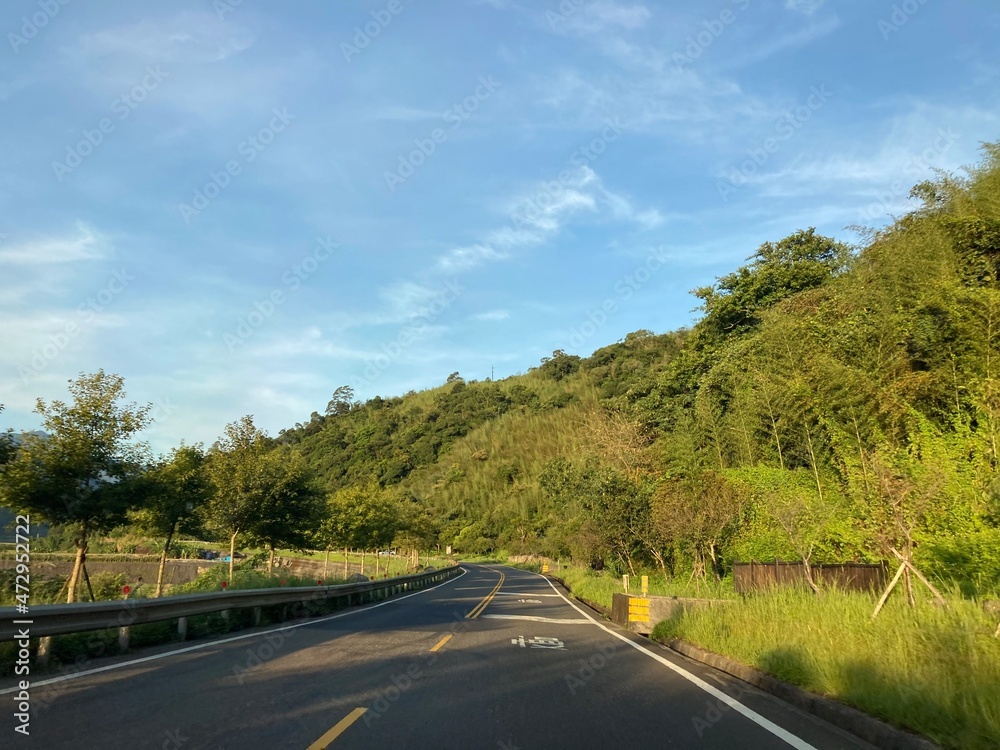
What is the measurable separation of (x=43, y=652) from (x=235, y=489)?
60.1 feet

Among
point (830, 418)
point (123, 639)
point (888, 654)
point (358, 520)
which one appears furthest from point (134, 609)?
point (358, 520)

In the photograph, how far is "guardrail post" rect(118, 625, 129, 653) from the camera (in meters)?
10.6

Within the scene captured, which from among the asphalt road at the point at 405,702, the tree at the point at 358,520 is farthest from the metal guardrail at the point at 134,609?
the tree at the point at 358,520

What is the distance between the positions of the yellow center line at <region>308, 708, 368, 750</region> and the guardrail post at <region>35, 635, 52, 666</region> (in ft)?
16.8

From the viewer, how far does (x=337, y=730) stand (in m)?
5.91

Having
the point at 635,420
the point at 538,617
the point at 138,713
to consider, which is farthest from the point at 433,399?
the point at 138,713

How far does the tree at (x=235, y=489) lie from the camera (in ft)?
86.9

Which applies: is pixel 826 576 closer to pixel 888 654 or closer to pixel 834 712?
pixel 888 654

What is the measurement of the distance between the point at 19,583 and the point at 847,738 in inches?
436

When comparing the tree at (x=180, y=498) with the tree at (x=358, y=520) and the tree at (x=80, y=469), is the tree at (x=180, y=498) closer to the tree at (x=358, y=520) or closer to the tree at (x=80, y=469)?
the tree at (x=80, y=469)

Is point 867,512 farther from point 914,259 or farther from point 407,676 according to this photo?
point 914,259

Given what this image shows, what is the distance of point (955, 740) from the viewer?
Result: 5.29 meters

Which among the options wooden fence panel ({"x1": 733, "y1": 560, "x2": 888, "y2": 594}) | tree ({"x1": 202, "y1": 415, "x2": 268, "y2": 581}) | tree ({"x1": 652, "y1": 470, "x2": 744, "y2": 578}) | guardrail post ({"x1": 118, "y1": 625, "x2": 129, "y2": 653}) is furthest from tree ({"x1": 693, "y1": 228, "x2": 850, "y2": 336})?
guardrail post ({"x1": 118, "y1": 625, "x2": 129, "y2": 653})

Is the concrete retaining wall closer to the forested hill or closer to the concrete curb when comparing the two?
the forested hill
